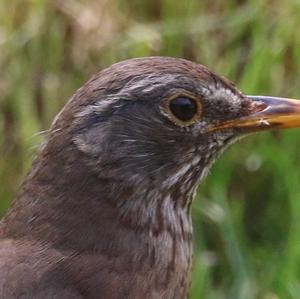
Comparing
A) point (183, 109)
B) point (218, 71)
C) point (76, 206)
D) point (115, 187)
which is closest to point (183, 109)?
point (183, 109)

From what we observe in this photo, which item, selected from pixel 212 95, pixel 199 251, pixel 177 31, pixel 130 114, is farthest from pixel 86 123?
pixel 177 31

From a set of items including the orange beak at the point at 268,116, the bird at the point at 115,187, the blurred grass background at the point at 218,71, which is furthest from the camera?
the blurred grass background at the point at 218,71

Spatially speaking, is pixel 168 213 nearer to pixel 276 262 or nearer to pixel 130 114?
pixel 130 114

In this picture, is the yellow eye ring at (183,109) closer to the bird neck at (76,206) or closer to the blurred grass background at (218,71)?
the bird neck at (76,206)

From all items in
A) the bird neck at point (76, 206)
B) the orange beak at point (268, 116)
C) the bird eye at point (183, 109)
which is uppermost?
the bird eye at point (183, 109)

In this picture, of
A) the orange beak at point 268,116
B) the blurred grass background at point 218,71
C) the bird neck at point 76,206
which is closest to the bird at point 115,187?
the bird neck at point 76,206

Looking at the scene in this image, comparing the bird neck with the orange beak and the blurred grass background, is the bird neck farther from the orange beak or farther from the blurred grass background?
the blurred grass background

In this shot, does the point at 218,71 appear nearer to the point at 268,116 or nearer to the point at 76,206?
the point at 268,116
